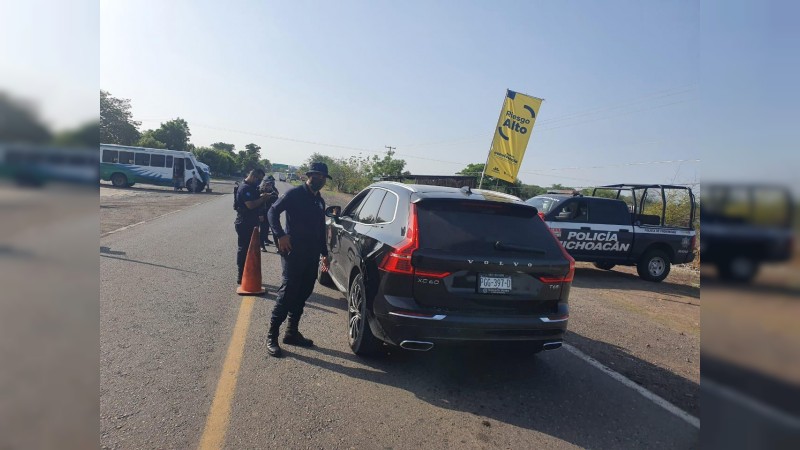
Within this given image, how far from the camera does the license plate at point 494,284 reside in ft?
12.9

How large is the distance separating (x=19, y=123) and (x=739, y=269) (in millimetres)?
1503

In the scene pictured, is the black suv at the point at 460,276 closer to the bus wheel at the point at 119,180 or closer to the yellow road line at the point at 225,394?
the yellow road line at the point at 225,394

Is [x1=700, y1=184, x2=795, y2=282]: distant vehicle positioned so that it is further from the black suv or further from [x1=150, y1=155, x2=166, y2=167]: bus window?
[x1=150, y1=155, x2=166, y2=167]: bus window

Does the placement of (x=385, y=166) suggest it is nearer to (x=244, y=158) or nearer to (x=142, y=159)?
(x=142, y=159)

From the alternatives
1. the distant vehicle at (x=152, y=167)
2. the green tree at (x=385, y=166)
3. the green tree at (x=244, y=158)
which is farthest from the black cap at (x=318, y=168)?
the green tree at (x=244, y=158)

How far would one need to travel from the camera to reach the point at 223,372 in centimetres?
400

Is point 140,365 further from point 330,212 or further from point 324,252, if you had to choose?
point 330,212

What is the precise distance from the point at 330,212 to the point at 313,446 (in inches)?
142

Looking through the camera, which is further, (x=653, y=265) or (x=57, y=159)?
(x=653, y=265)

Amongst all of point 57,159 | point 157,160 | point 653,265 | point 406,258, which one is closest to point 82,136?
point 57,159

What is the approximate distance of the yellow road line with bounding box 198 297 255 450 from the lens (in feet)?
9.91

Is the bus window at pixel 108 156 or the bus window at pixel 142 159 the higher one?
the bus window at pixel 142 159

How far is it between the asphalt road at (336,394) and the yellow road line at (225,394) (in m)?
0.03

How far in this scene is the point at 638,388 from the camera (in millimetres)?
4312
